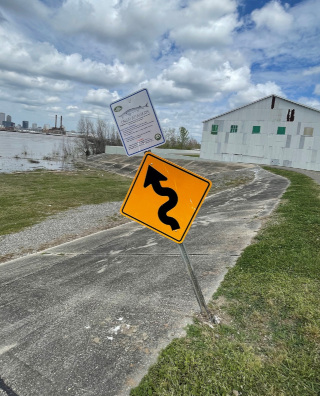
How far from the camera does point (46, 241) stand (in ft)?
28.2

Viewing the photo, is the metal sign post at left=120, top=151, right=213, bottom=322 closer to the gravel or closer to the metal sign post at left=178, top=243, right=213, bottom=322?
the metal sign post at left=178, top=243, right=213, bottom=322

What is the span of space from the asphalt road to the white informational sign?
2.19 meters

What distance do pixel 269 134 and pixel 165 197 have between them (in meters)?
34.5

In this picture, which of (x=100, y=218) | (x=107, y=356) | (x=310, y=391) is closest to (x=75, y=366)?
(x=107, y=356)

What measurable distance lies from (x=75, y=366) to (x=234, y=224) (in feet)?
20.2

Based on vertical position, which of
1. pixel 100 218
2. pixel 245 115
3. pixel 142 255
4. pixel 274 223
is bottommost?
pixel 100 218

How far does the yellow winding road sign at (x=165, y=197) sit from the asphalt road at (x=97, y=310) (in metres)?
1.25

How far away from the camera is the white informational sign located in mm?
3113

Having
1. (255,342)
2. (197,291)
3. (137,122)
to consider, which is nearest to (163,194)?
(137,122)

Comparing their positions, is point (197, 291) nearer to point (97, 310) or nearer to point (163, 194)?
point (163, 194)

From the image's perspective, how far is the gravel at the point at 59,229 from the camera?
8008mm

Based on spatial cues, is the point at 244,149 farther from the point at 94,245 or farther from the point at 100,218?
the point at 94,245

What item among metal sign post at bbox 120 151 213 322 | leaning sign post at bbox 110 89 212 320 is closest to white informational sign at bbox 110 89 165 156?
leaning sign post at bbox 110 89 212 320

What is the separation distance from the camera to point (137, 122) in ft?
10.3
